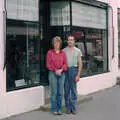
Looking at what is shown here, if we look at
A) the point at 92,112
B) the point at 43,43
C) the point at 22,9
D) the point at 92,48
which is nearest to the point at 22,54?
the point at 22,9

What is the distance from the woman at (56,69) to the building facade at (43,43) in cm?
70

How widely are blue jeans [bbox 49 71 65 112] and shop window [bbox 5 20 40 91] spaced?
808 millimetres

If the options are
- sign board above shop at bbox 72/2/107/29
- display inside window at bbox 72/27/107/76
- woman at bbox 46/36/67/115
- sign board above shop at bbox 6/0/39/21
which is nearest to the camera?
woman at bbox 46/36/67/115

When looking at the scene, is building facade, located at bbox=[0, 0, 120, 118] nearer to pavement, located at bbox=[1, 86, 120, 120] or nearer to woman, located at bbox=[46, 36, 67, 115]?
pavement, located at bbox=[1, 86, 120, 120]

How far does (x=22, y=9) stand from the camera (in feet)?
30.2

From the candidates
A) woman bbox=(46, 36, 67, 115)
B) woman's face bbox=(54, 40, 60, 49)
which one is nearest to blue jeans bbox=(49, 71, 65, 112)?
woman bbox=(46, 36, 67, 115)

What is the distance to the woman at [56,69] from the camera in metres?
8.70

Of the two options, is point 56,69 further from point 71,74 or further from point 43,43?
point 43,43

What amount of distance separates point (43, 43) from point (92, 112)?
288 centimetres

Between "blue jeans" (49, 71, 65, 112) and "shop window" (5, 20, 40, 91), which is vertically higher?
"shop window" (5, 20, 40, 91)

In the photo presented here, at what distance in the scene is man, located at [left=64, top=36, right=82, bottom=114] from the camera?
897cm

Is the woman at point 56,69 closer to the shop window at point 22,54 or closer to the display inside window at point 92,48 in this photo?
the shop window at point 22,54

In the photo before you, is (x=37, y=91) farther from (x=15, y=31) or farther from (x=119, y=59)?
(x=119, y=59)

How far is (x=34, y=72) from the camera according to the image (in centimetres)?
977
